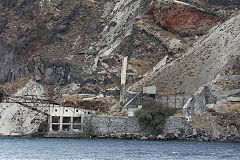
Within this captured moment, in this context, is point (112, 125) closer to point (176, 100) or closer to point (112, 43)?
point (176, 100)

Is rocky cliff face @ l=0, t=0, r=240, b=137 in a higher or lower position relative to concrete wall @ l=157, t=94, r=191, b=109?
higher

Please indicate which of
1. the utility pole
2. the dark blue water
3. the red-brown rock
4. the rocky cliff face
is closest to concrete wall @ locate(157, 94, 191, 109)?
the rocky cliff face

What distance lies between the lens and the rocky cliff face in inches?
5394

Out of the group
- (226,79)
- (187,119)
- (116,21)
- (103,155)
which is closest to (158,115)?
(187,119)

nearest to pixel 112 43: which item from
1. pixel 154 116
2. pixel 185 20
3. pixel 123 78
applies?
pixel 123 78

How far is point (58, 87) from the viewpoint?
496 feet

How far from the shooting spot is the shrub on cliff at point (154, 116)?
404ft

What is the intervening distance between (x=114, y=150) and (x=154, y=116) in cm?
2125

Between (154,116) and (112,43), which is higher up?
(112,43)

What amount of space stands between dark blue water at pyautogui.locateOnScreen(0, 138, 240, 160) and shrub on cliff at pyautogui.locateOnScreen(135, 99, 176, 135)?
407cm

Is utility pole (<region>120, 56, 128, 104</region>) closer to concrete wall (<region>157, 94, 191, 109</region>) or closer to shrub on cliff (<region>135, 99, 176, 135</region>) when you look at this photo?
concrete wall (<region>157, 94, 191, 109</region>)

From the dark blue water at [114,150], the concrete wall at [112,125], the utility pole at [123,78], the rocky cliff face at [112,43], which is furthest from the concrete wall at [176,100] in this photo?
the dark blue water at [114,150]

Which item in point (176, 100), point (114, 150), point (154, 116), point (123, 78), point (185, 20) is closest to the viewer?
point (114, 150)

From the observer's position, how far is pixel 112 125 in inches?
5015
